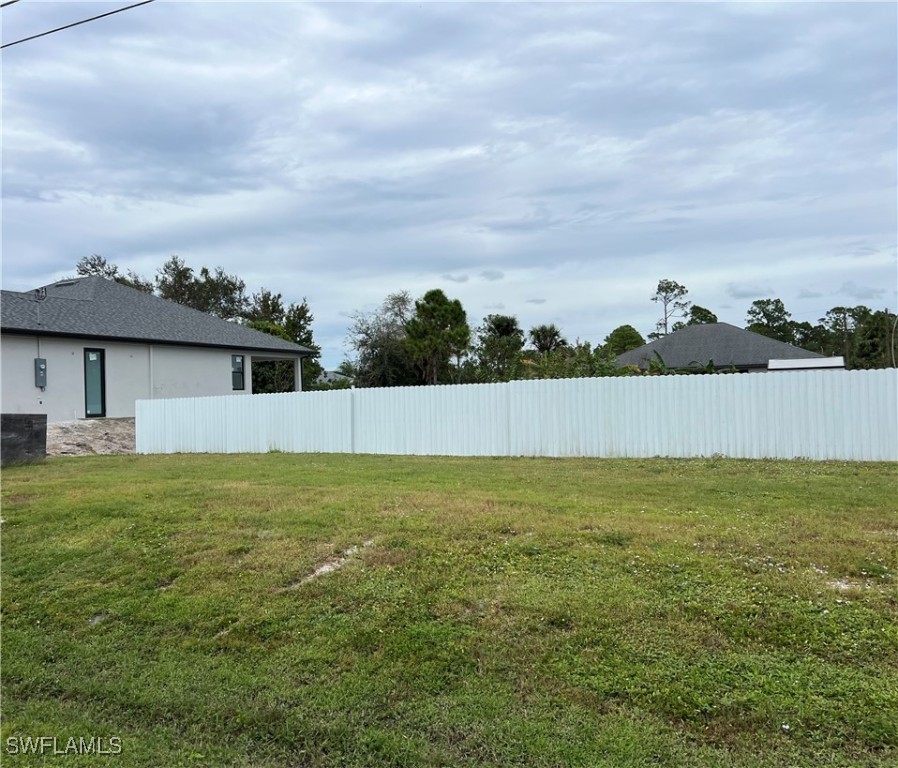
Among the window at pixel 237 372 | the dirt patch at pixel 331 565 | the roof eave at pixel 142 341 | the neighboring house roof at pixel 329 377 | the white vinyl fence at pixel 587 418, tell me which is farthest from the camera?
the neighboring house roof at pixel 329 377

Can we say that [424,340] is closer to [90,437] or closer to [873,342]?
[90,437]

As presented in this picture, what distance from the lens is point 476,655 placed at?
12.8ft

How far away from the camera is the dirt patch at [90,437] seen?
1708cm

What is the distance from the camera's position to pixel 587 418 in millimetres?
12609

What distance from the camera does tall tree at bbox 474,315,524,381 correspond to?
110ft

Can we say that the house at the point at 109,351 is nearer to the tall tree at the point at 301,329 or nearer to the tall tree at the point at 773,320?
the tall tree at the point at 301,329

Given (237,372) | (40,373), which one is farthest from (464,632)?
(237,372)

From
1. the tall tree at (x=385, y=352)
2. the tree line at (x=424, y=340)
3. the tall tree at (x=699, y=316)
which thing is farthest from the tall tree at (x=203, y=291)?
the tall tree at (x=699, y=316)

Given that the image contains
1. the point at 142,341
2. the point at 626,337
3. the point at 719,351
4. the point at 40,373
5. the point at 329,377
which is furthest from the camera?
the point at 329,377

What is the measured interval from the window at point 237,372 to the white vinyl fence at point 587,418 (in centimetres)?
902

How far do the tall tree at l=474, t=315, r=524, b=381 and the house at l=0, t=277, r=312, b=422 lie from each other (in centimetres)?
990

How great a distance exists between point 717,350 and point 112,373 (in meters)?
26.4

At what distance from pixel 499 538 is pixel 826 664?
2587 millimetres

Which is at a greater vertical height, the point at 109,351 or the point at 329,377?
the point at 109,351
